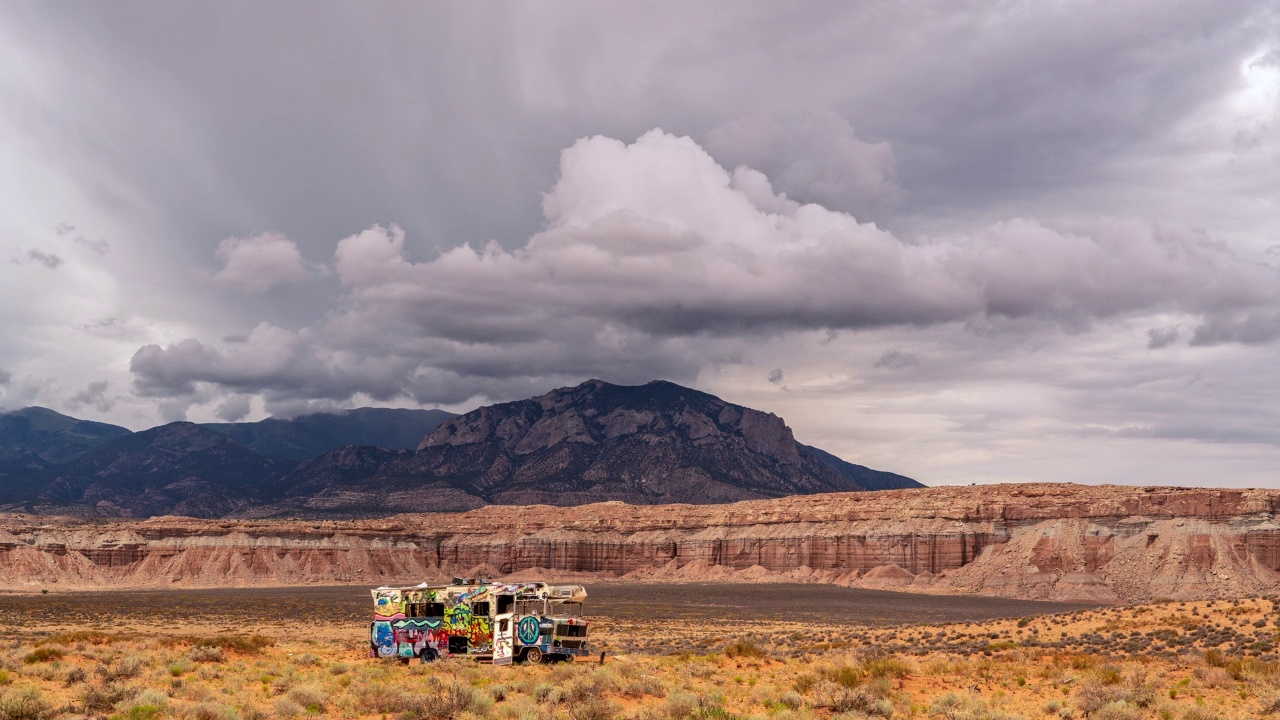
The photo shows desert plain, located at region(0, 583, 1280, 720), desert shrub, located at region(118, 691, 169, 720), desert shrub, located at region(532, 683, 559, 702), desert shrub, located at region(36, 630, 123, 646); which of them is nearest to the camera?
desert shrub, located at region(118, 691, 169, 720)

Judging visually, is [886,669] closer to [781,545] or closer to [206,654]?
[206,654]

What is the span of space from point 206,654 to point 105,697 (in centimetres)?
1141

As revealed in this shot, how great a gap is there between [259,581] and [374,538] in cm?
2231

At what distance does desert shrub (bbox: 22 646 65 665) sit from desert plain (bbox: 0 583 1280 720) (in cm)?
7

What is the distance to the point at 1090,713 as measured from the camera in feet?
83.9

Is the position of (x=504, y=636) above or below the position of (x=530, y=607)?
below

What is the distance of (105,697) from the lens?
79.8 feet

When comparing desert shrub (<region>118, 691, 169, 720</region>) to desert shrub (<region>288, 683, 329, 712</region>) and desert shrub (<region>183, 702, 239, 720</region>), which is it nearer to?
desert shrub (<region>183, 702, 239, 720</region>)

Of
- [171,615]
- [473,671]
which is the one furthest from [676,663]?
[171,615]

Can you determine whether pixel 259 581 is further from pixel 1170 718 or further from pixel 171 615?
pixel 1170 718

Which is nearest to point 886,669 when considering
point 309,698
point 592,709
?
point 592,709

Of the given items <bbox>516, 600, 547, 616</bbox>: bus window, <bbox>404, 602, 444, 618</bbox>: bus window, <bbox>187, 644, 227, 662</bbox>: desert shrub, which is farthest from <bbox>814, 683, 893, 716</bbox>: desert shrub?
<bbox>187, 644, 227, 662</bbox>: desert shrub


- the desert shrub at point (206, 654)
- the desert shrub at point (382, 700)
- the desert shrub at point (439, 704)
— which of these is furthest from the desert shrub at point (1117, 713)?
the desert shrub at point (206, 654)

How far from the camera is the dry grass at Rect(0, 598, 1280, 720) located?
24297 millimetres
